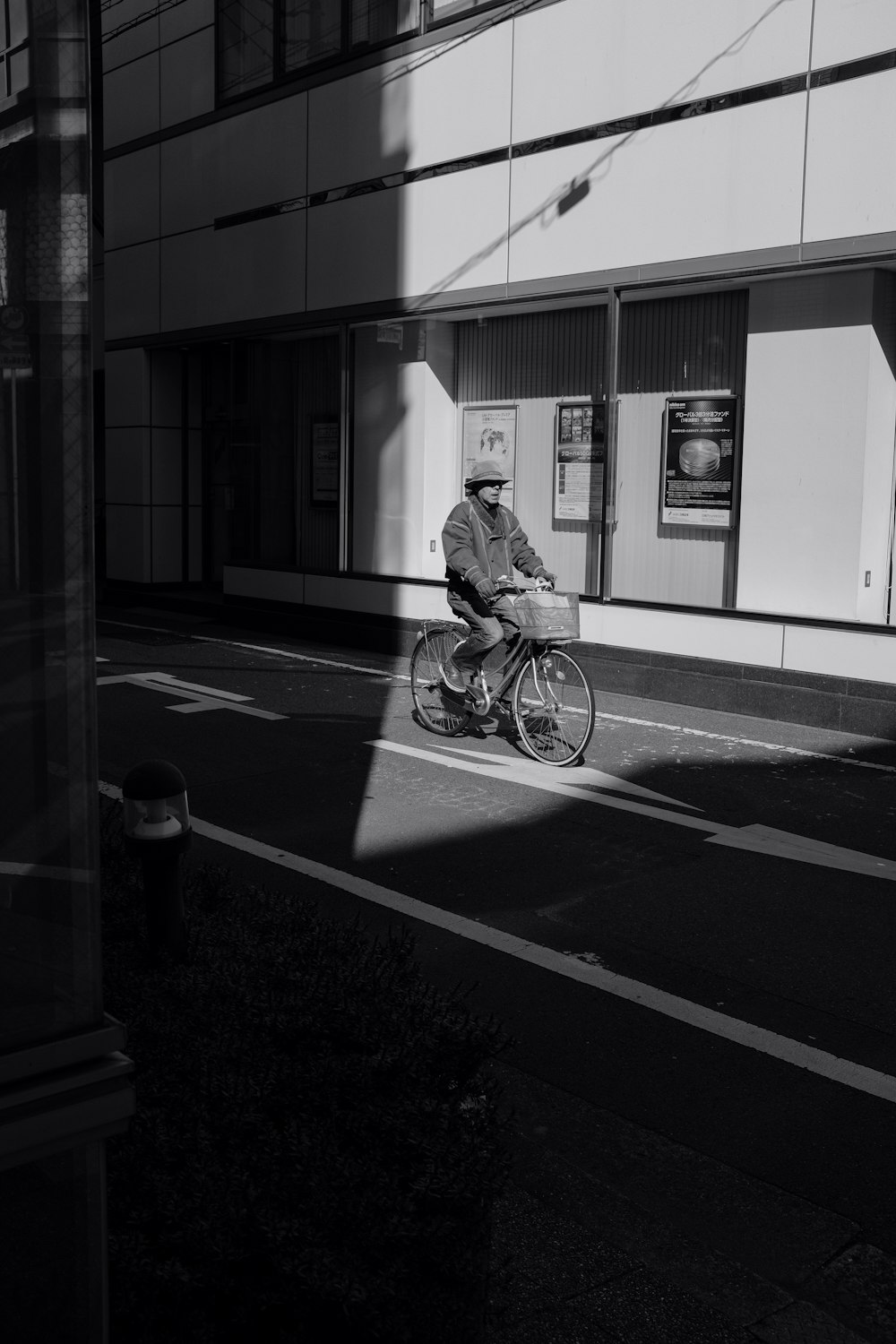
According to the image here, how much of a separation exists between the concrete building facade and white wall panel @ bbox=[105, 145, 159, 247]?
0.33 ft

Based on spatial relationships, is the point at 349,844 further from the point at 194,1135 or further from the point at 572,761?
the point at 194,1135

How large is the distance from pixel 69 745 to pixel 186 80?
18129 mm

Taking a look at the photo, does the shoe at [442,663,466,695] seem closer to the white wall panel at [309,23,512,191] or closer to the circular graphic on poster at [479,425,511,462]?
the circular graphic on poster at [479,425,511,462]

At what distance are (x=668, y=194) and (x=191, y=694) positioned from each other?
6078mm

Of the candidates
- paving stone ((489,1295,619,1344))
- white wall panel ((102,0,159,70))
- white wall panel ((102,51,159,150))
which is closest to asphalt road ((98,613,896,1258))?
paving stone ((489,1295,619,1344))

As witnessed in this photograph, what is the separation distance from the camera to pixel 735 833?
7488 millimetres

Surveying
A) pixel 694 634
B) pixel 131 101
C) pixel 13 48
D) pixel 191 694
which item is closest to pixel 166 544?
pixel 131 101

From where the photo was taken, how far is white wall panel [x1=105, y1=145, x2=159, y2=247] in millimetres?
18969

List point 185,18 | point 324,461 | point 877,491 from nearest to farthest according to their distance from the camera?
1. point 877,491
2. point 324,461
3. point 185,18

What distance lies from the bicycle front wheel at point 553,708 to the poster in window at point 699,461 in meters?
3.52

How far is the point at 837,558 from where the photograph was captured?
36.2 feet

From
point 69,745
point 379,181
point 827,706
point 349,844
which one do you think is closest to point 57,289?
point 69,745

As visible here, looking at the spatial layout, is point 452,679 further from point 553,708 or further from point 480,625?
point 553,708

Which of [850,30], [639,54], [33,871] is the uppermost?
[639,54]
